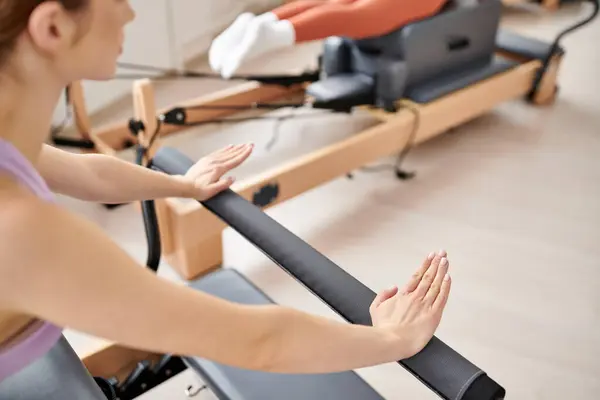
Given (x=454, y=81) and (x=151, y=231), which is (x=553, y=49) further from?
(x=151, y=231)

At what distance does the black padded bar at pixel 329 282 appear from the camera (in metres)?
0.86

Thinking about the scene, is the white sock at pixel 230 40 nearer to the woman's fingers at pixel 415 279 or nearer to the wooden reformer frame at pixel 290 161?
the wooden reformer frame at pixel 290 161

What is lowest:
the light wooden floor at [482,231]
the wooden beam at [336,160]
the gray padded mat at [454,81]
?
the light wooden floor at [482,231]

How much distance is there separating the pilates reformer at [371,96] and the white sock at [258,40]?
0.20 metres

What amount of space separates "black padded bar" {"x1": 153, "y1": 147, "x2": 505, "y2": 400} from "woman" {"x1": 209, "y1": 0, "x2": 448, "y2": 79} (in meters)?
0.65

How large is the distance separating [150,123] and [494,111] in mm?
1611

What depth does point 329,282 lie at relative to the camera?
3.34 feet

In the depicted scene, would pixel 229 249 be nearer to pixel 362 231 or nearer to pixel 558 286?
pixel 362 231

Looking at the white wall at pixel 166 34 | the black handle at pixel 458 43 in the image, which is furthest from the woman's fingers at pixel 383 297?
the white wall at pixel 166 34

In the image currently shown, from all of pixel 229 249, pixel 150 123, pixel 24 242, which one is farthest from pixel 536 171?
pixel 24 242

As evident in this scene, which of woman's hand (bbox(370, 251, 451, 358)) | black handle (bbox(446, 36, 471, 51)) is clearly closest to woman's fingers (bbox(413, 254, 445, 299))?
woman's hand (bbox(370, 251, 451, 358))

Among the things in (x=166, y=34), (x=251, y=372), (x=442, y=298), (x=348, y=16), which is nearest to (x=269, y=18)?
(x=348, y=16)

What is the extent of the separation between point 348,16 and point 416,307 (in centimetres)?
132

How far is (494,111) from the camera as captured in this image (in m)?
2.75
